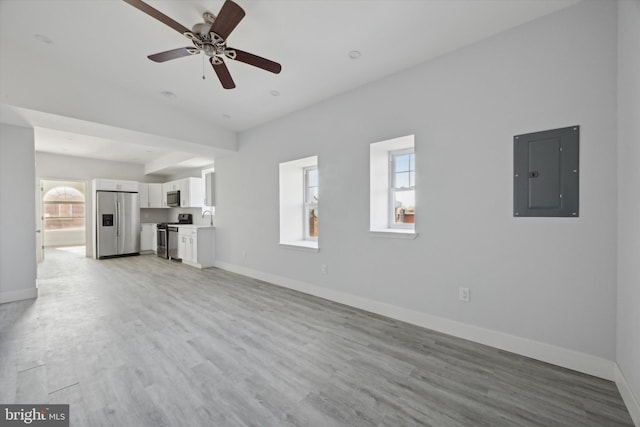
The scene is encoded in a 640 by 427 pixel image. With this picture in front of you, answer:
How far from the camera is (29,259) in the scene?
12.3 ft

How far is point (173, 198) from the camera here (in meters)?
7.52

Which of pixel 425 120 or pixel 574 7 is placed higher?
pixel 574 7

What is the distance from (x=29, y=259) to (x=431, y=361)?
5.35m

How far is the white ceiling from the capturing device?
2.14 meters

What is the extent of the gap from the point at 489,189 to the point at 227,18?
2.54m

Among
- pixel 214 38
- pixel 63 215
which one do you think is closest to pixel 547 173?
pixel 214 38

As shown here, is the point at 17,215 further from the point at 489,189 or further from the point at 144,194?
the point at 489,189

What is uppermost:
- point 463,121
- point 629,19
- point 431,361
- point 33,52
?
point 33,52

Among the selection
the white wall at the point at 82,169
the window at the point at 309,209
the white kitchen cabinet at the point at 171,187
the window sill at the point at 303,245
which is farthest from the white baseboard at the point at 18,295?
the white wall at the point at 82,169

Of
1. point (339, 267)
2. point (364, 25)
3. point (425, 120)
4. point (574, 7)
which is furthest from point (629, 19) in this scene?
point (339, 267)

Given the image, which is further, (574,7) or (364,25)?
(364,25)

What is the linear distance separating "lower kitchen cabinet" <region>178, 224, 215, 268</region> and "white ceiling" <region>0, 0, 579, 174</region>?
113 inches

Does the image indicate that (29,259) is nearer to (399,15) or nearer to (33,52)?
(33,52)

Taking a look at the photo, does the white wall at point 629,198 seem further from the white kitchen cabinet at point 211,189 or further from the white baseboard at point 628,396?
the white kitchen cabinet at point 211,189
